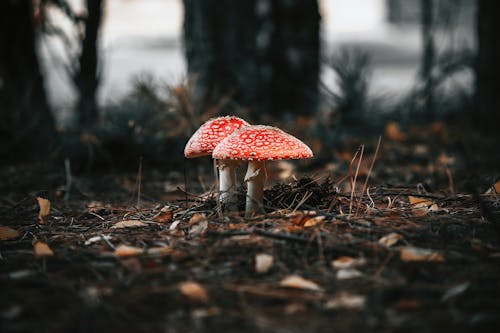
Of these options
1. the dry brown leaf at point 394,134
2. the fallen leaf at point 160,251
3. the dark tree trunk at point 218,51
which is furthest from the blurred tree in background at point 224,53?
the fallen leaf at point 160,251

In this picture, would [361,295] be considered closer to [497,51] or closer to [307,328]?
[307,328]

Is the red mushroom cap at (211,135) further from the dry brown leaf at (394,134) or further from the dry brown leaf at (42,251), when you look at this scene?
the dry brown leaf at (394,134)

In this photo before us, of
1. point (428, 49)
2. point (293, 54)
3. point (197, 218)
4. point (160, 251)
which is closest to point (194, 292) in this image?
point (160, 251)

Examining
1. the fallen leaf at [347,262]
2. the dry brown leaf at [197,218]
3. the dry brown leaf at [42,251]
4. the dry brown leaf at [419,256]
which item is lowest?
the fallen leaf at [347,262]

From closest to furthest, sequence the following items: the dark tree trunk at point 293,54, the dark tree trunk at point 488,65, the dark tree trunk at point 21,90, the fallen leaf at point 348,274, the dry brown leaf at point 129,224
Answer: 1. the fallen leaf at point 348,274
2. the dry brown leaf at point 129,224
3. the dark tree trunk at point 21,90
4. the dark tree trunk at point 488,65
5. the dark tree trunk at point 293,54

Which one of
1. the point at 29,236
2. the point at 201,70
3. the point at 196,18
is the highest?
the point at 196,18

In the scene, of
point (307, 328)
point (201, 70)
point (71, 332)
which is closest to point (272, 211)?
point (307, 328)
